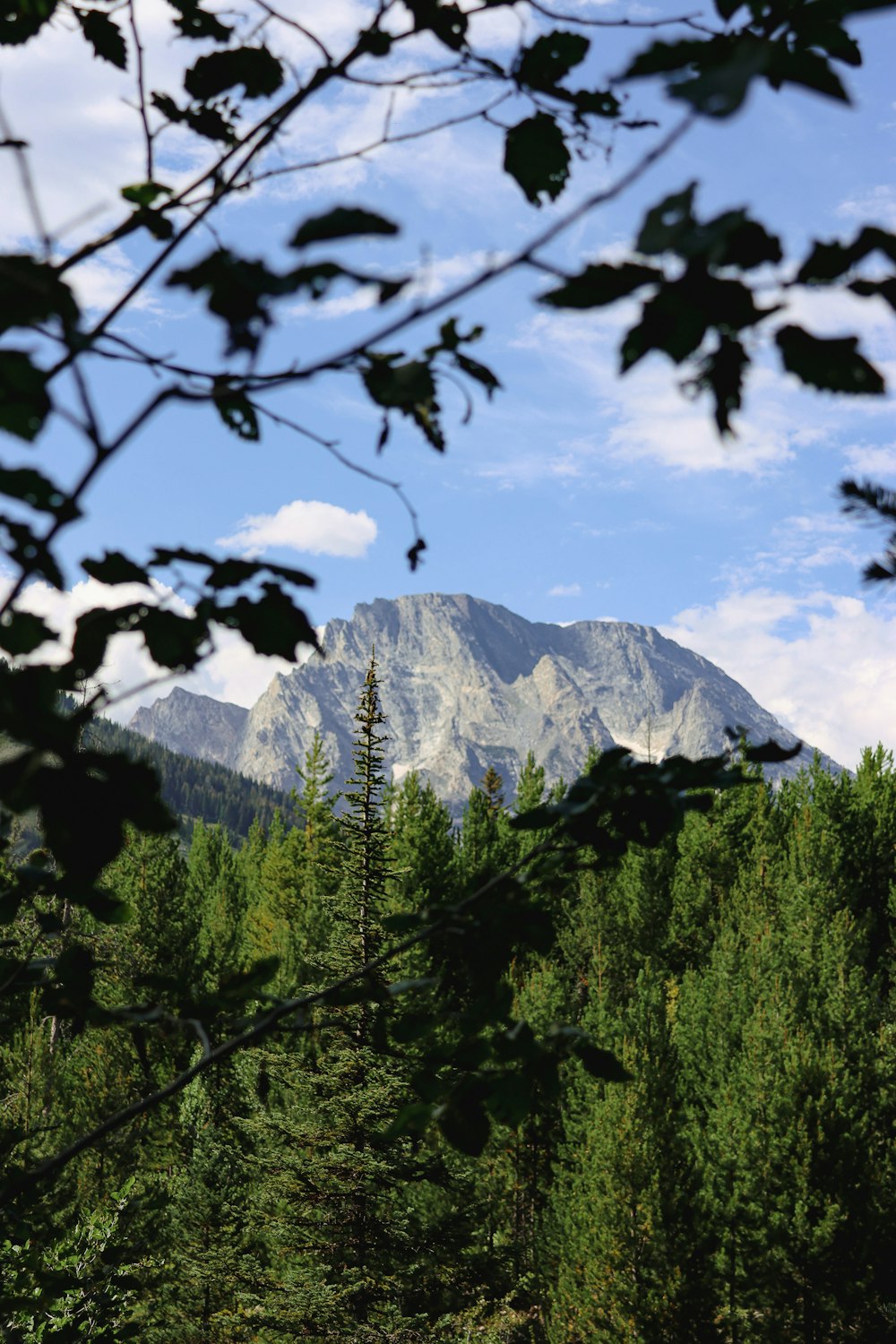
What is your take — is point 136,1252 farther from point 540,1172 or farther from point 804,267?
point 540,1172

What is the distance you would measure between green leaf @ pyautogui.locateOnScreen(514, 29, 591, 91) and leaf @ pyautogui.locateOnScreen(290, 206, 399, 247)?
0.64 m

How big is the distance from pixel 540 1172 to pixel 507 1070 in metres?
22.0

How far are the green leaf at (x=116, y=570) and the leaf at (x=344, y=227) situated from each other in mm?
479

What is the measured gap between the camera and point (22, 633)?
0.92 m

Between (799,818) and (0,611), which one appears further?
(799,818)

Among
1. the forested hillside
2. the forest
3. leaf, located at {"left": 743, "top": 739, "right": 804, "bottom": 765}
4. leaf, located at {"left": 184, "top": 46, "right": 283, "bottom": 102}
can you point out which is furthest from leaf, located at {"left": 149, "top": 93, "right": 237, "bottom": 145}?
the forested hillside

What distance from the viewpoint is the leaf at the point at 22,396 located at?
920 mm

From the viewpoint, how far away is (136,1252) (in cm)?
254

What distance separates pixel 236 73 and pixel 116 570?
2.43ft

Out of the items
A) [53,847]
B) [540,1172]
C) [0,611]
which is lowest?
[540,1172]

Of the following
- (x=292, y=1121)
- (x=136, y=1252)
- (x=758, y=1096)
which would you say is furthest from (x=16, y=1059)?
(x=136, y=1252)

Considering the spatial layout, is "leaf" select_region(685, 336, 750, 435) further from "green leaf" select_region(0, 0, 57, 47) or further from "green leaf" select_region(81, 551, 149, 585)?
"green leaf" select_region(0, 0, 57, 47)

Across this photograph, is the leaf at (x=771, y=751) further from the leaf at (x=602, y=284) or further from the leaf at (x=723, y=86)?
the leaf at (x=723, y=86)

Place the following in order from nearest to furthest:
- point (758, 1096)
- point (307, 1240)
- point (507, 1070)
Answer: point (507, 1070) → point (307, 1240) → point (758, 1096)
